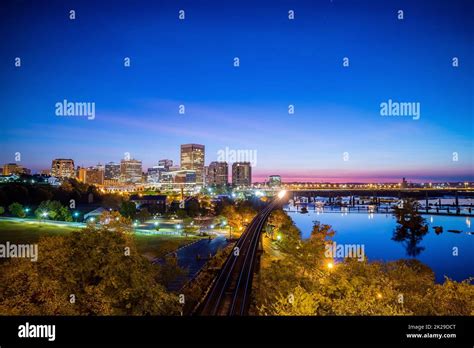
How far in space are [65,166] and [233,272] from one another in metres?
117

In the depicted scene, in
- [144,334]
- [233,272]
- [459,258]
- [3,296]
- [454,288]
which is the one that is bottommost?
[459,258]

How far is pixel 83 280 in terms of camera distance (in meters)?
9.35

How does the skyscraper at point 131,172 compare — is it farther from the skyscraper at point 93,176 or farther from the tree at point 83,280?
the tree at point 83,280

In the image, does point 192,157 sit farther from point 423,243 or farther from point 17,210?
point 423,243

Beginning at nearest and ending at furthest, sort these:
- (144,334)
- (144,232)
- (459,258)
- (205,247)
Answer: (144,334) < (205,247) < (144,232) < (459,258)

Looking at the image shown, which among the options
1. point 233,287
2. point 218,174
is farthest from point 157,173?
point 233,287

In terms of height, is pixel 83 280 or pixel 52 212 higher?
pixel 83 280

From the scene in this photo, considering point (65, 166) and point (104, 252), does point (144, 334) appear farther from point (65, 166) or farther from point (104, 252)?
point (65, 166)

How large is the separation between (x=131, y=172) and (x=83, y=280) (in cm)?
13052

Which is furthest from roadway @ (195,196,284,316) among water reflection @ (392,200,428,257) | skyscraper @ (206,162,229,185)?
skyscraper @ (206,162,229,185)

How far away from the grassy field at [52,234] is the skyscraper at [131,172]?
10152 centimetres

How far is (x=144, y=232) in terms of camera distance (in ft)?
108

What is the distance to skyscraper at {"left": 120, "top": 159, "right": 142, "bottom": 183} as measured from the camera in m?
131

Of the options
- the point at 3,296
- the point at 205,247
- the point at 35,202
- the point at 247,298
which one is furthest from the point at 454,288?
the point at 35,202
